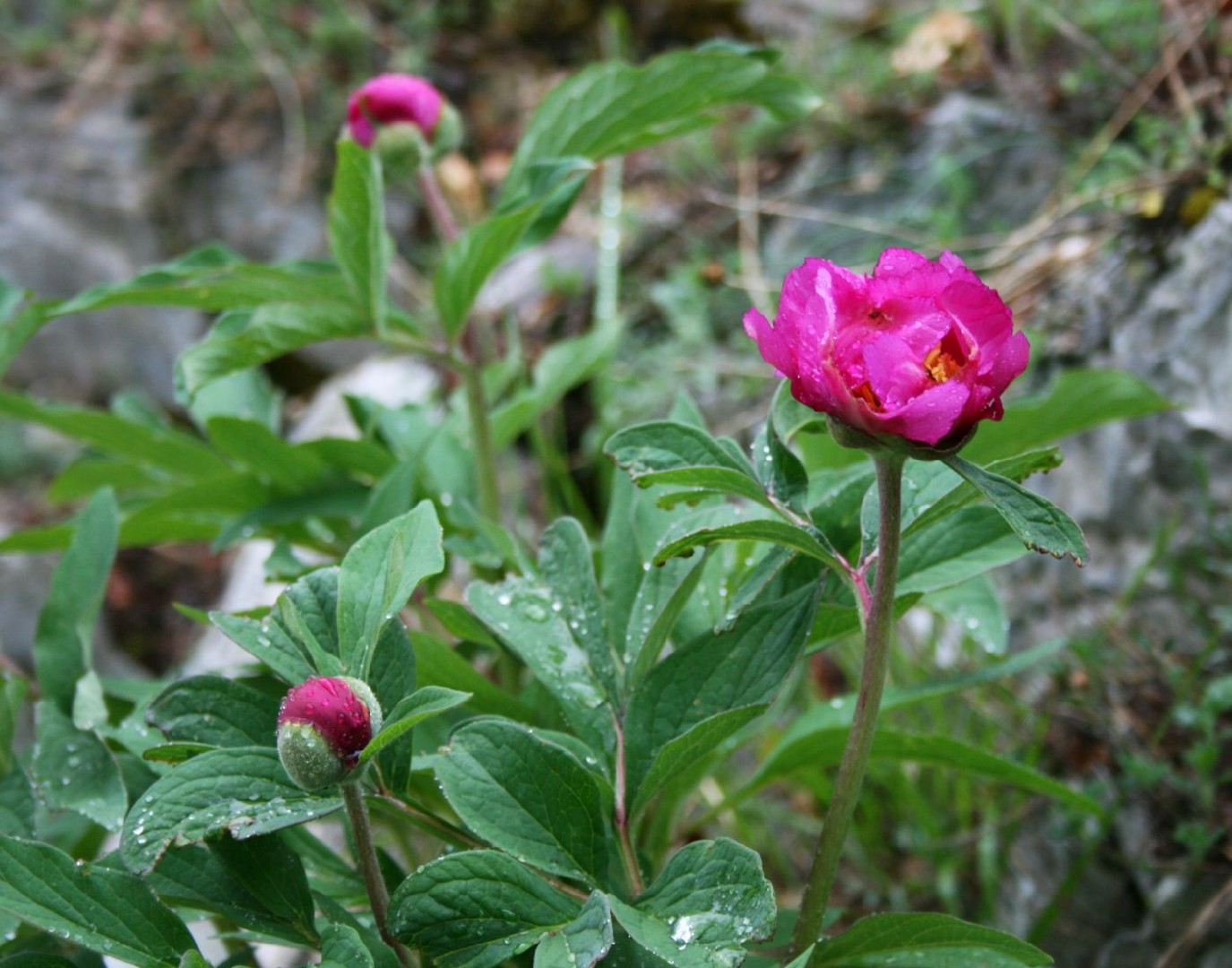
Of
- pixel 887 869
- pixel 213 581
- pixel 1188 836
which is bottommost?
pixel 213 581

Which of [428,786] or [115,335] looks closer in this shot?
[428,786]

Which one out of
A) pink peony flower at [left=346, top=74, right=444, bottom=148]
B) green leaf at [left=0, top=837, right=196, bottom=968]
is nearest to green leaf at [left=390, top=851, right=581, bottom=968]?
green leaf at [left=0, top=837, right=196, bottom=968]

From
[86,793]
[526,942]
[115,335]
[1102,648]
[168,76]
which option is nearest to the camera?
[526,942]

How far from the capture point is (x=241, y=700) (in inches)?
23.8

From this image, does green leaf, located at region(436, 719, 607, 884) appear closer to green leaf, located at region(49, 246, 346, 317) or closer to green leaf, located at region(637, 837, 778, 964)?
green leaf, located at region(637, 837, 778, 964)

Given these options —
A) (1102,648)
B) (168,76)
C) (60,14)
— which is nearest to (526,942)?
(1102,648)

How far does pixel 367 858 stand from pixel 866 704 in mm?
263

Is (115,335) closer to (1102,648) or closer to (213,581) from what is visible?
(213,581)

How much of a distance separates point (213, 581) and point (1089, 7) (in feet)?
6.96

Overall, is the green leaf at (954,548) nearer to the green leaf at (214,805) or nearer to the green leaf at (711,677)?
the green leaf at (711,677)

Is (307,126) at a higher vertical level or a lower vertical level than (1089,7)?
lower

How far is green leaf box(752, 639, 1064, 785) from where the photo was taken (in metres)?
0.75

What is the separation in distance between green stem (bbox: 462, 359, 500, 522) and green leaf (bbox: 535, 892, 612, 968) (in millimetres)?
594

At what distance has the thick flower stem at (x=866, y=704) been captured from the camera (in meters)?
0.51
